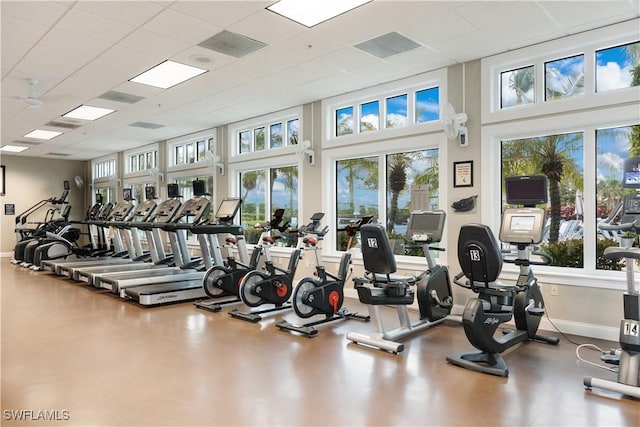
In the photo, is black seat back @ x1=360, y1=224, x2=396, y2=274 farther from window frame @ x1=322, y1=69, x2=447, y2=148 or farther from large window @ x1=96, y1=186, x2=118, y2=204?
large window @ x1=96, y1=186, x2=118, y2=204

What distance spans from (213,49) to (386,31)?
206 cm

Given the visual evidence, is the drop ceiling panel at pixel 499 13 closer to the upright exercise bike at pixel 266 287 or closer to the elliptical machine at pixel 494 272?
the elliptical machine at pixel 494 272

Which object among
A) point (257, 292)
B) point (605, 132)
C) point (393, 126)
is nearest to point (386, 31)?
point (393, 126)

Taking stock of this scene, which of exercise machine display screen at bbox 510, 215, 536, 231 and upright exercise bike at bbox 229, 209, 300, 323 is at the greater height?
exercise machine display screen at bbox 510, 215, 536, 231

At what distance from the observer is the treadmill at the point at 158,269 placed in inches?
268

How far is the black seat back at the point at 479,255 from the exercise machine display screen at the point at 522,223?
46cm

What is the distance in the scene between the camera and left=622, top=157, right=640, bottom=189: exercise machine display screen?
3.43 m

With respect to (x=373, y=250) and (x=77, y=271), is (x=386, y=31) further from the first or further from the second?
(x=77, y=271)

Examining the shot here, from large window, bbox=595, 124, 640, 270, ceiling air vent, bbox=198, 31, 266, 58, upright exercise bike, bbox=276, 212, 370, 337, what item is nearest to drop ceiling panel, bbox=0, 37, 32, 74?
ceiling air vent, bbox=198, 31, 266, 58

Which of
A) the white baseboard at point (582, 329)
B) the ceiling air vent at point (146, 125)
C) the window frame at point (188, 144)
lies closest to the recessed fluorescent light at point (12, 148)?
the window frame at point (188, 144)

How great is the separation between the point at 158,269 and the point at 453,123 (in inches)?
227

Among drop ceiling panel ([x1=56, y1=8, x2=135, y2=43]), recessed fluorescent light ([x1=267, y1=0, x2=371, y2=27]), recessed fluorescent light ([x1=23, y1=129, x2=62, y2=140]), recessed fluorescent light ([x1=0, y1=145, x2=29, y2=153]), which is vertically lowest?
recessed fluorescent light ([x1=0, y1=145, x2=29, y2=153])

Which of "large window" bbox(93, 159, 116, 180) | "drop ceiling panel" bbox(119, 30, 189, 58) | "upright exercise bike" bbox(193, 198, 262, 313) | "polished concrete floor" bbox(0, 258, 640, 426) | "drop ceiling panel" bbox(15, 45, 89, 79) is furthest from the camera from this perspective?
"large window" bbox(93, 159, 116, 180)

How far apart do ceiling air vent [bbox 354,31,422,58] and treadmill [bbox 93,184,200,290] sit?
13.6ft
